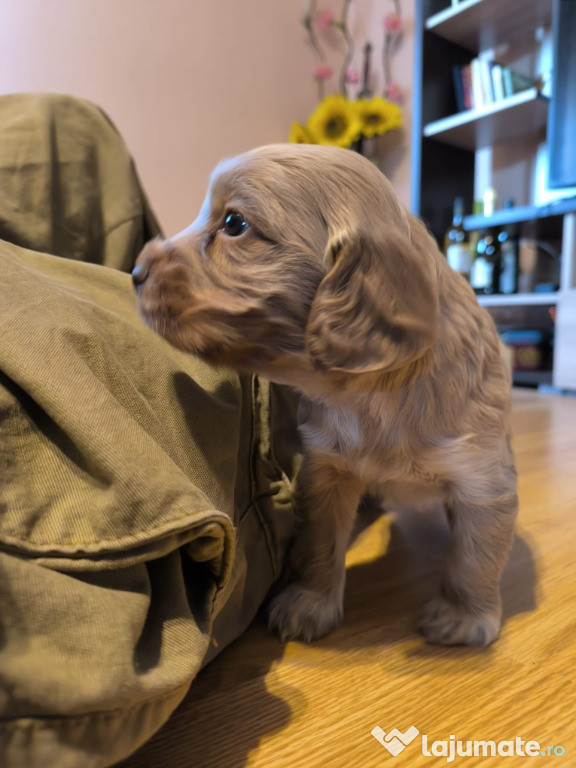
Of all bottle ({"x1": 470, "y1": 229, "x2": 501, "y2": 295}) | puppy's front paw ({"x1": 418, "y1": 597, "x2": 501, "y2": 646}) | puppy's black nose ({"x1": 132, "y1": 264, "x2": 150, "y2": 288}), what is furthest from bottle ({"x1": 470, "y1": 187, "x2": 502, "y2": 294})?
puppy's black nose ({"x1": 132, "y1": 264, "x2": 150, "y2": 288})

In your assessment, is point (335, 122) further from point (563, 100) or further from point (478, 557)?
point (478, 557)

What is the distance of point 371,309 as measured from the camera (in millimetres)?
671

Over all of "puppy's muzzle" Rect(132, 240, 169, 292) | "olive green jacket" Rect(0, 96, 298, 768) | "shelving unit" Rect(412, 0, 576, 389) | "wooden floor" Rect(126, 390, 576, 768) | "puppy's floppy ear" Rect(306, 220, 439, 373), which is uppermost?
"shelving unit" Rect(412, 0, 576, 389)

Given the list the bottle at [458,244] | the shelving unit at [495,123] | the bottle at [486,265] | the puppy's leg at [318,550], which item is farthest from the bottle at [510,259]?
the puppy's leg at [318,550]

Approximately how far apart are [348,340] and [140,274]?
0.30 m

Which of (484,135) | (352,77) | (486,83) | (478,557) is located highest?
(352,77)

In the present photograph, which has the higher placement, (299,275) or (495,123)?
(495,123)

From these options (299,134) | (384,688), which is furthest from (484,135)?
(384,688)

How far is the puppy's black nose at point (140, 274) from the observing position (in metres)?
0.77

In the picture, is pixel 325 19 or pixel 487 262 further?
pixel 325 19

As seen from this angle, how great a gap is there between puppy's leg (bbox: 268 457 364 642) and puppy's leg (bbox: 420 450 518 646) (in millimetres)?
147

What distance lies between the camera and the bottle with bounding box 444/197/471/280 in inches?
143

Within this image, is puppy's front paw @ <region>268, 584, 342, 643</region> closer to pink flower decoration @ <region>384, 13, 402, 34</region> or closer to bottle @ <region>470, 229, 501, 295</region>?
bottle @ <region>470, 229, 501, 295</region>

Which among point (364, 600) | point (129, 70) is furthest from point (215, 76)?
point (364, 600)
